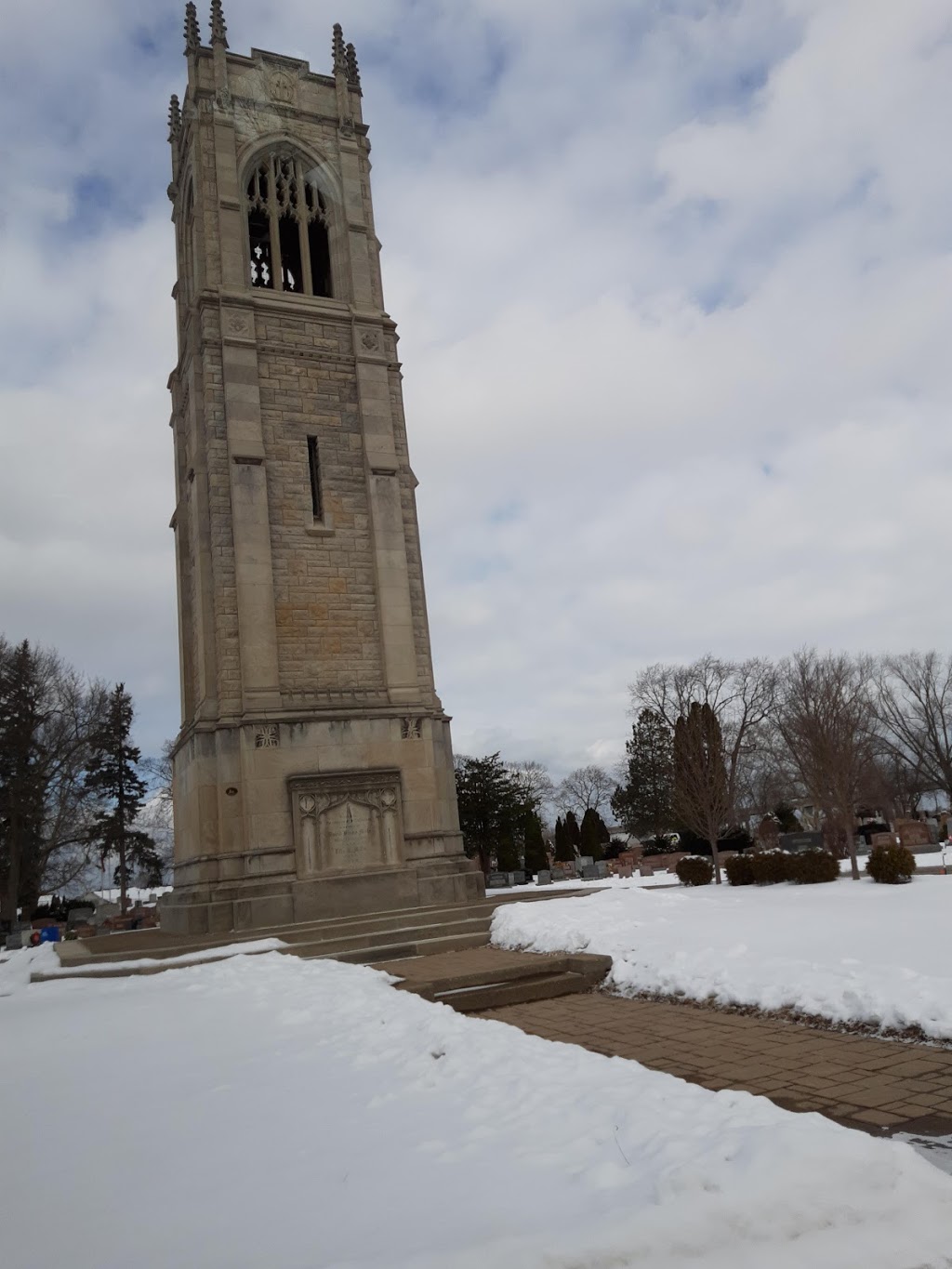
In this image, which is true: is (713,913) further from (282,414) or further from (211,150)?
(211,150)

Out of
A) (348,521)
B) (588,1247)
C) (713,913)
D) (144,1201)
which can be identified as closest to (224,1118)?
(144,1201)

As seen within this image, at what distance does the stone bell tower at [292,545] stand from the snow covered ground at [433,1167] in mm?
10209

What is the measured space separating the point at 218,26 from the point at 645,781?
41.9 m

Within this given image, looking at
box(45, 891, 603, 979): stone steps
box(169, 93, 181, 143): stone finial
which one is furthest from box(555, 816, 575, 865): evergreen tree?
box(169, 93, 181, 143): stone finial

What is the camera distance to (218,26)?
69.8ft

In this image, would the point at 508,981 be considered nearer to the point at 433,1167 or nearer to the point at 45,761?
the point at 433,1167

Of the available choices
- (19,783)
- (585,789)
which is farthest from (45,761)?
(585,789)

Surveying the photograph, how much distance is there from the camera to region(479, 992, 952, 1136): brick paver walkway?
5.06 m

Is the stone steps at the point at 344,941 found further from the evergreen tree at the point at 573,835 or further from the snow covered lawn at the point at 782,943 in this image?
the evergreen tree at the point at 573,835

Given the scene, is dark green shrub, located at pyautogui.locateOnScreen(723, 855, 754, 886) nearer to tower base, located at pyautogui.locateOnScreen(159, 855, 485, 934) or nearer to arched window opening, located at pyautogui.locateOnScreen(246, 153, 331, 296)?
tower base, located at pyautogui.locateOnScreen(159, 855, 485, 934)

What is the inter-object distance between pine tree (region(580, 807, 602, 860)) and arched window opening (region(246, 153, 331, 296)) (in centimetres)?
3242

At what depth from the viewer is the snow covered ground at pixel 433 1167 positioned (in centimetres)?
326

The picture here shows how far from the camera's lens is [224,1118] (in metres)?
5.27

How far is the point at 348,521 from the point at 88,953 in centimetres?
986
